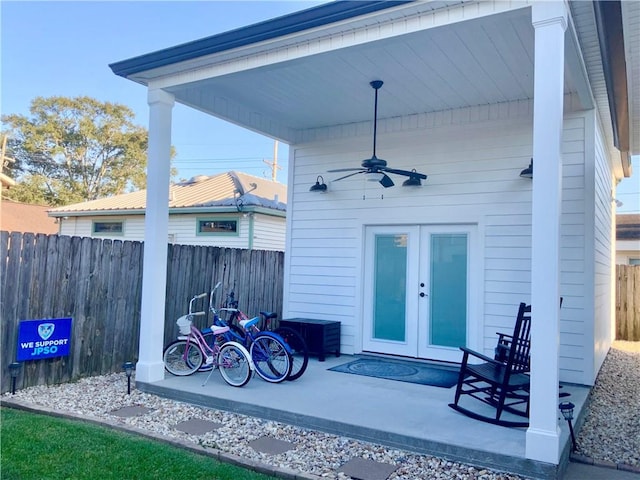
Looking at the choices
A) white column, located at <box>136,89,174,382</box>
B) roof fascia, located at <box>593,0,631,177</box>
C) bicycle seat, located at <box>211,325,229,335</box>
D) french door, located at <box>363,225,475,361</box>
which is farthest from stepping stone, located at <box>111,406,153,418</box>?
roof fascia, located at <box>593,0,631,177</box>

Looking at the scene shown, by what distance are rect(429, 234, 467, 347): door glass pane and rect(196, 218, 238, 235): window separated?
24.0 feet

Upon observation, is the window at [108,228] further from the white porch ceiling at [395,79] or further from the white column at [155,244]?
the white column at [155,244]

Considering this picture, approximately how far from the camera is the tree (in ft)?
75.4

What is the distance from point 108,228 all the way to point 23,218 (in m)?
6.86

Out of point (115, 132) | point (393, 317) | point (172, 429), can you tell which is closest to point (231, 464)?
point (172, 429)

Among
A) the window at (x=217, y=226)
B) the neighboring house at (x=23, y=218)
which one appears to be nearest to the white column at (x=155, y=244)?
the window at (x=217, y=226)

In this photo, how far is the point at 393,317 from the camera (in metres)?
6.49

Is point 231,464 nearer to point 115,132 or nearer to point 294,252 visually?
point 294,252

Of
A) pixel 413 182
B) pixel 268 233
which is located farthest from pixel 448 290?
pixel 268 233

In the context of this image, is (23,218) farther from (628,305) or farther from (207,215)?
(628,305)

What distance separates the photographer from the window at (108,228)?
48.4ft

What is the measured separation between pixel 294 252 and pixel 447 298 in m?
2.43

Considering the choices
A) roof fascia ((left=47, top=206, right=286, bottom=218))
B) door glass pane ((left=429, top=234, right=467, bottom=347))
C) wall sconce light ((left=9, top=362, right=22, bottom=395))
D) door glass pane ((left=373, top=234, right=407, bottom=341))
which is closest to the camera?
wall sconce light ((left=9, top=362, right=22, bottom=395))

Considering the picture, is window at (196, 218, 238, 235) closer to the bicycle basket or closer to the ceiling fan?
the ceiling fan
